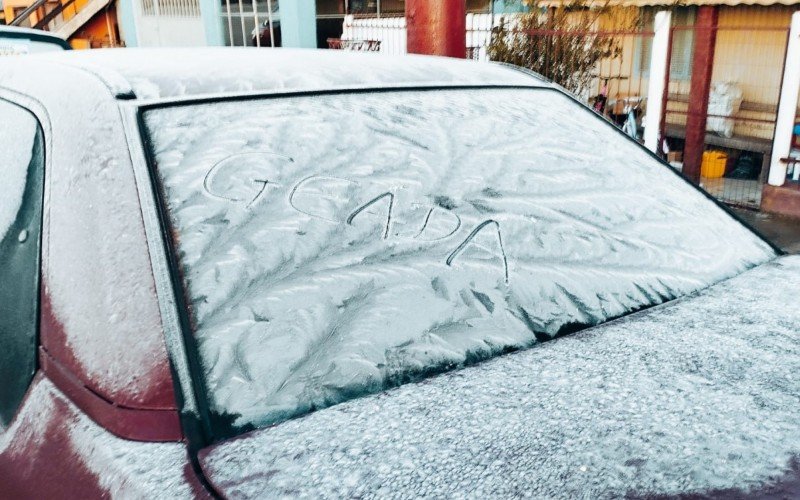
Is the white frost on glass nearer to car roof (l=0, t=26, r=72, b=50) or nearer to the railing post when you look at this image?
car roof (l=0, t=26, r=72, b=50)

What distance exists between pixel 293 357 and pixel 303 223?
0.93 feet

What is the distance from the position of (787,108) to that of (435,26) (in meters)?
4.15

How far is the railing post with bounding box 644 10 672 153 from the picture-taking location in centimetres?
800

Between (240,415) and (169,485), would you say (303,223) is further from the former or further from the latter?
(169,485)

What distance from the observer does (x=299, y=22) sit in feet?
42.6

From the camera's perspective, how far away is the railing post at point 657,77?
800 cm

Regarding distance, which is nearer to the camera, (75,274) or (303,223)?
(75,274)

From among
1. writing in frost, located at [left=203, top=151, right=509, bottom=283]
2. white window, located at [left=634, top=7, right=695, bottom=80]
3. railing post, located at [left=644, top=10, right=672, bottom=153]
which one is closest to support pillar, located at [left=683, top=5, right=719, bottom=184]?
railing post, located at [left=644, top=10, right=672, bottom=153]

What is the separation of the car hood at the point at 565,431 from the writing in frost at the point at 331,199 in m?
0.29

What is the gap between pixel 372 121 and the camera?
5.39ft

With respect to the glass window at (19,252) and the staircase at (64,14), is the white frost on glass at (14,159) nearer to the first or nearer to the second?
the glass window at (19,252)

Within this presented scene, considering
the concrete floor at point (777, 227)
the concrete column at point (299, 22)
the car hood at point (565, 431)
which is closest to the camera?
the car hood at point (565, 431)

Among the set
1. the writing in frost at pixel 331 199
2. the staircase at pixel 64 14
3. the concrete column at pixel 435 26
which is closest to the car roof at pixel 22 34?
the concrete column at pixel 435 26

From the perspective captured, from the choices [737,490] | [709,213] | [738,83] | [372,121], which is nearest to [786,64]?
[738,83]
